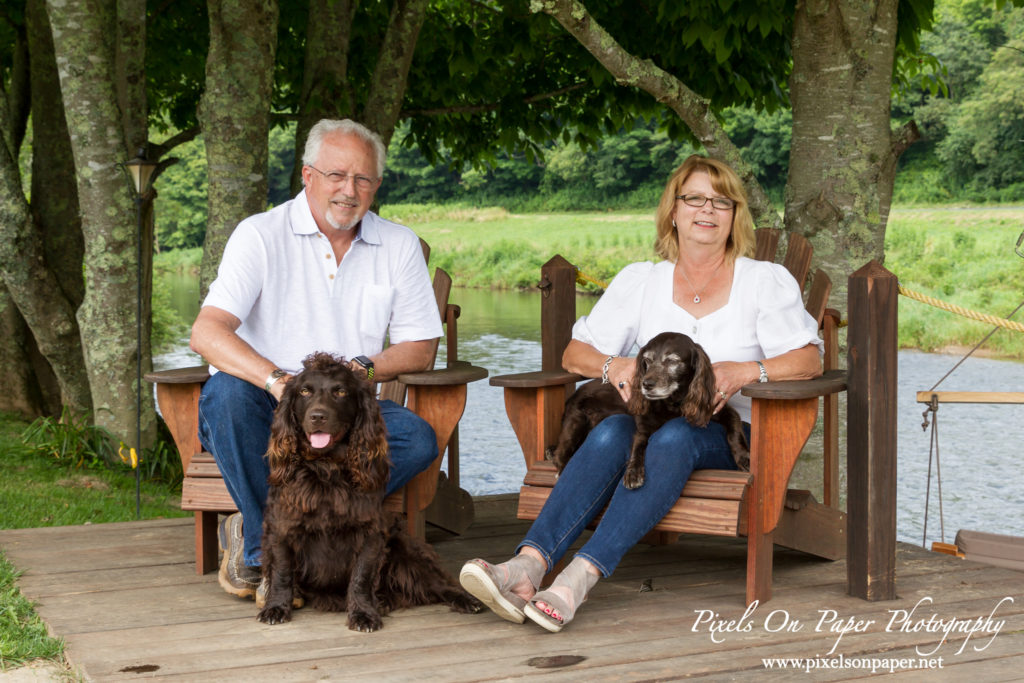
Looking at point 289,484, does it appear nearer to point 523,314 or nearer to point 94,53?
point 94,53

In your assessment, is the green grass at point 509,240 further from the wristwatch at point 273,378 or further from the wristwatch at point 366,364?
the wristwatch at point 273,378

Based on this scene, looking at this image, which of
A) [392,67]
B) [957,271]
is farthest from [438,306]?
[957,271]

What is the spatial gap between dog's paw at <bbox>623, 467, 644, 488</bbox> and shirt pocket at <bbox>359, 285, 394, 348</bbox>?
0.85 meters

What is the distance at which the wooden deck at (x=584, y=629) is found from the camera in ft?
8.00

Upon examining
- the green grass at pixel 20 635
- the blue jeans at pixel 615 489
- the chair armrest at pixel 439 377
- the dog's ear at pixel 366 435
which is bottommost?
the green grass at pixel 20 635

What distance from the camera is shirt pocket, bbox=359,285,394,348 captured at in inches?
126

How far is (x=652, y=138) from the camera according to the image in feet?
79.3

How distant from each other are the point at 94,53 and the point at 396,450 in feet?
10.6

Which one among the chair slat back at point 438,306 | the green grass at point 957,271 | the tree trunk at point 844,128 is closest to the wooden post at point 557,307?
the chair slat back at point 438,306

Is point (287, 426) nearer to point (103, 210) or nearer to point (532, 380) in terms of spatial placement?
point (532, 380)

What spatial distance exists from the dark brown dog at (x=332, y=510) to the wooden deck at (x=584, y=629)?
6 cm

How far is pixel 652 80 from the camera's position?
455cm

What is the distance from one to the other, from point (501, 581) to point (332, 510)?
442mm

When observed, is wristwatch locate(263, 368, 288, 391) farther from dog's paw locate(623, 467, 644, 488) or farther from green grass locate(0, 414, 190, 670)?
green grass locate(0, 414, 190, 670)
